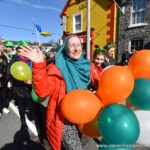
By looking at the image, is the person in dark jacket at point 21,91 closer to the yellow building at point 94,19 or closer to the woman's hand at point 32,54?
the woman's hand at point 32,54

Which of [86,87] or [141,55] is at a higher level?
[141,55]

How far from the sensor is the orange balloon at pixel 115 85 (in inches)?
80.9

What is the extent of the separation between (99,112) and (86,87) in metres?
0.47

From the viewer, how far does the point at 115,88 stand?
2.06 metres

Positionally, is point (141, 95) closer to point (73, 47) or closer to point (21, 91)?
point (73, 47)

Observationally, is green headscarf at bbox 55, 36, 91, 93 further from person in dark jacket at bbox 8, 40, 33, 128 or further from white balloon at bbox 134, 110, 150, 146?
person in dark jacket at bbox 8, 40, 33, 128

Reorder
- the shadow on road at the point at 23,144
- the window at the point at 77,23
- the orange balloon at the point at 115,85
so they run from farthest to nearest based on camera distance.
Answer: the window at the point at 77,23 < the shadow on road at the point at 23,144 < the orange balloon at the point at 115,85

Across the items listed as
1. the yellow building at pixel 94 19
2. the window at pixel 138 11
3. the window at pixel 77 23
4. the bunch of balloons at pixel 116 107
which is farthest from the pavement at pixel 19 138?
the window at pixel 77 23

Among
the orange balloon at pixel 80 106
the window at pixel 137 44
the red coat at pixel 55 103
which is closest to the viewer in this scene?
the orange balloon at pixel 80 106

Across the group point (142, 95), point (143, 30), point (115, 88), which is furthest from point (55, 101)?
point (143, 30)

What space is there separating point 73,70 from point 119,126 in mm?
764

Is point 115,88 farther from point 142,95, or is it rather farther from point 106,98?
point 142,95

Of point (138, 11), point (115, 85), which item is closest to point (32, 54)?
point (115, 85)

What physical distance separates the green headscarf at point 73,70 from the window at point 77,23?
14.6 metres
